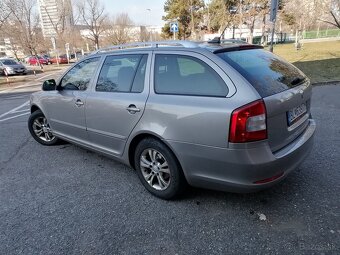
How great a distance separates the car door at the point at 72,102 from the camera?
375 centimetres

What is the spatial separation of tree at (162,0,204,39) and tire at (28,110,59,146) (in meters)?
37.2

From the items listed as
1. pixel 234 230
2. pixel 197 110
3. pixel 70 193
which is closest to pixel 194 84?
pixel 197 110

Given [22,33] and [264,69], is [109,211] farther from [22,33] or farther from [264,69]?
[22,33]

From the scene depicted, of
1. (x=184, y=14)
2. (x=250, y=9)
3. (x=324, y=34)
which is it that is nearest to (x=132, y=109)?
(x=250, y=9)

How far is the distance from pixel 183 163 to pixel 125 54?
159 cm

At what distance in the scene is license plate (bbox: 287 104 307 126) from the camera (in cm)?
259

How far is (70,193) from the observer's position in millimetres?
3271

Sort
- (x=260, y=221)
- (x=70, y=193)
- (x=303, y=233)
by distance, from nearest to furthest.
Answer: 1. (x=303, y=233)
2. (x=260, y=221)
3. (x=70, y=193)

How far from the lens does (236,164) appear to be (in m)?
2.34

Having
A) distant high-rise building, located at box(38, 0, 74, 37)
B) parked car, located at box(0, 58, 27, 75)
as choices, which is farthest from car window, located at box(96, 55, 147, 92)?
distant high-rise building, located at box(38, 0, 74, 37)

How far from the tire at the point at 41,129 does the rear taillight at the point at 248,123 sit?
11.8 feet

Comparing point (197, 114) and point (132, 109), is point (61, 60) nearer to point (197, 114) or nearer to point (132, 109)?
point (132, 109)

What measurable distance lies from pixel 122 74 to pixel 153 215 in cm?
169

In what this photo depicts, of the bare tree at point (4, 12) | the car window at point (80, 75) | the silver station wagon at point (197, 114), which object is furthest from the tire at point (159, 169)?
the bare tree at point (4, 12)
